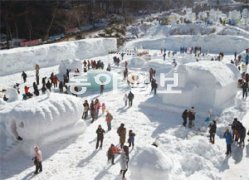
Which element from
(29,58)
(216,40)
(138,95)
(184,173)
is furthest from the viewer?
(216,40)

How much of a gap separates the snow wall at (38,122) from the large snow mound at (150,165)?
4824mm

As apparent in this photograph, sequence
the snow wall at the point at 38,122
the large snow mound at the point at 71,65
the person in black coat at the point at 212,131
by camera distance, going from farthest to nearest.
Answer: the large snow mound at the point at 71,65, the person in black coat at the point at 212,131, the snow wall at the point at 38,122

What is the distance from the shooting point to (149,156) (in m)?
11.1

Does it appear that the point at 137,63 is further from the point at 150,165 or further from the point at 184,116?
the point at 150,165

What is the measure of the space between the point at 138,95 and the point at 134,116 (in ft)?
12.0

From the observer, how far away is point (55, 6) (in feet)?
179

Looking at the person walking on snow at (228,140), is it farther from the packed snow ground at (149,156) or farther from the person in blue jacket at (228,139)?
the packed snow ground at (149,156)

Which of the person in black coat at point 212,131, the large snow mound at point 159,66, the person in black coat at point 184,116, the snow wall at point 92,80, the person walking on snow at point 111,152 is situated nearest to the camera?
the person walking on snow at point 111,152

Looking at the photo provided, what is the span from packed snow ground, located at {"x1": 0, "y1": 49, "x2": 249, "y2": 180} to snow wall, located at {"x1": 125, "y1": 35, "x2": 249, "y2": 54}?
21498 millimetres

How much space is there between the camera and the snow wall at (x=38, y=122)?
14398 millimetres

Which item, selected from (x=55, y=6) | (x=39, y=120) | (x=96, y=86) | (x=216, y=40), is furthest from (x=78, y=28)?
(x=39, y=120)

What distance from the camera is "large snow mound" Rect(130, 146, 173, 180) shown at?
35.9ft

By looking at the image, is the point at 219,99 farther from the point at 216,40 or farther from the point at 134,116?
the point at 216,40

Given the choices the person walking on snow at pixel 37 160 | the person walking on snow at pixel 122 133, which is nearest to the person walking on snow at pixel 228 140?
the person walking on snow at pixel 122 133
